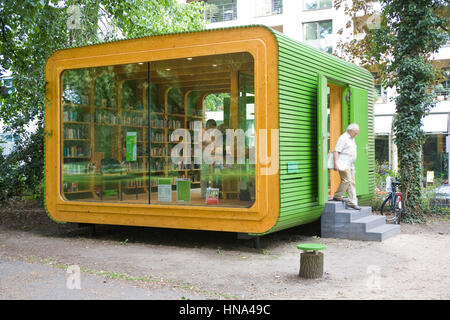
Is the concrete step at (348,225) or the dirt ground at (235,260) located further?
the concrete step at (348,225)

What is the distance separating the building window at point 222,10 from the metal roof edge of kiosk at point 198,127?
1864cm

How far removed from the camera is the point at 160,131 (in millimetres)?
10625

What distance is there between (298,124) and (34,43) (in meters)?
6.38

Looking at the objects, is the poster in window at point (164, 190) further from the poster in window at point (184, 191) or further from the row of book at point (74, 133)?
the row of book at point (74, 133)

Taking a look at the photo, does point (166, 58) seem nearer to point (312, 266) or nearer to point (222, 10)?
point (312, 266)

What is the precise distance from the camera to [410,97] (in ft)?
37.8

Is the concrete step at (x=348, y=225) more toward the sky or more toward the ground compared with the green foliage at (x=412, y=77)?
more toward the ground

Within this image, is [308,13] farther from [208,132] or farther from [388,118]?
[208,132]

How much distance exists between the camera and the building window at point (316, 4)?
2675 cm

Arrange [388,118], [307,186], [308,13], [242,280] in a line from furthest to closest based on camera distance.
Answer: [308,13], [388,118], [307,186], [242,280]

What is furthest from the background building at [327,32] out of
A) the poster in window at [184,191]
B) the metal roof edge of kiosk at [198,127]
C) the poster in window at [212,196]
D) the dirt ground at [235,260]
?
the poster in window at [212,196]

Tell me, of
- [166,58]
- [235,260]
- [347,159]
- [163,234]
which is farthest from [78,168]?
[347,159]
